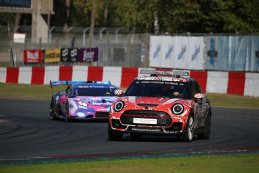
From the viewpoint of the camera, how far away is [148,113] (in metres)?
17.2

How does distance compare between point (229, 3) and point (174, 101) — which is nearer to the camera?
point (174, 101)

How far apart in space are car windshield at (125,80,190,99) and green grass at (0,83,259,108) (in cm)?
1286

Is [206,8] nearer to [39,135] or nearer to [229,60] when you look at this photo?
[229,60]


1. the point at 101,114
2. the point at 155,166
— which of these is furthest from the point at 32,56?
the point at 155,166

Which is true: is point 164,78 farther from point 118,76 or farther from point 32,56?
point 32,56

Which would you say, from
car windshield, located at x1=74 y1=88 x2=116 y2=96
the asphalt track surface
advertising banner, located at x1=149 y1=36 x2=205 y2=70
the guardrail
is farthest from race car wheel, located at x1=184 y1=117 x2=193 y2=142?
advertising banner, located at x1=149 y1=36 x2=205 y2=70

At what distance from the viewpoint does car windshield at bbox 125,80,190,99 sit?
18031 millimetres

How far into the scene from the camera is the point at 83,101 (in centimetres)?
2348

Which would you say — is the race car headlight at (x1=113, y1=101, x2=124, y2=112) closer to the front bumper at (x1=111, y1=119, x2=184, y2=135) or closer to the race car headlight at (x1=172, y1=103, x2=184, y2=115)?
the front bumper at (x1=111, y1=119, x2=184, y2=135)

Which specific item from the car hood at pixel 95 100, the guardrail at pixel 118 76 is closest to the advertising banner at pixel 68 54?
the guardrail at pixel 118 76

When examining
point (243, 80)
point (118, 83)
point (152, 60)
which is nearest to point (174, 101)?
point (243, 80)

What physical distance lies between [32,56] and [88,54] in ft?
11.7

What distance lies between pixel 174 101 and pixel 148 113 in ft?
2.07

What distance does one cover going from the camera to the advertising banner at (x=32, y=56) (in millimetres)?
46200
